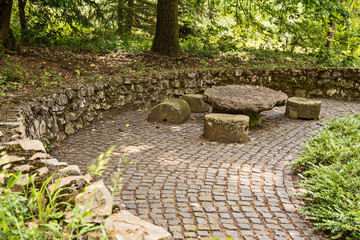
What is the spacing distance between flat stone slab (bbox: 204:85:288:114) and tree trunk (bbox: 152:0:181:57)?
3.06 m

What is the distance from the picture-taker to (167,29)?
9805 mm

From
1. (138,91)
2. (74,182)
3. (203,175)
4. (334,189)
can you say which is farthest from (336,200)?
(138,91)

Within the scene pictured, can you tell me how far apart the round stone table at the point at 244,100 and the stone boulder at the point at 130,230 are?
470 centimetres

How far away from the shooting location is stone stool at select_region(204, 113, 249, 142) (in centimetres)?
597

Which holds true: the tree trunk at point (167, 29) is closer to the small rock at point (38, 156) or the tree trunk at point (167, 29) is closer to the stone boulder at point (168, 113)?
the stone boulder at point (168, 113)

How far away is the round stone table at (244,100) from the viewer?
6.66 metres

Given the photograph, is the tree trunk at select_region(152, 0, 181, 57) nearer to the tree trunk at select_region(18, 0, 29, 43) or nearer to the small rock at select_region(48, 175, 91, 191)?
the tree trunk at select_region(18, 0, 29, 43)

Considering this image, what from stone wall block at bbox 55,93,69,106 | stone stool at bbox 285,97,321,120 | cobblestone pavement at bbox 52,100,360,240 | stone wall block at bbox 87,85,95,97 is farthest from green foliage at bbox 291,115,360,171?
stone wall block at bbox 87,85,95,97

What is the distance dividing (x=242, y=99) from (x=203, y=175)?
112 inches

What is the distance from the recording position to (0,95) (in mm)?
5355

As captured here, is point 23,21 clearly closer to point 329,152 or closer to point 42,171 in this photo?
→ point 42,171

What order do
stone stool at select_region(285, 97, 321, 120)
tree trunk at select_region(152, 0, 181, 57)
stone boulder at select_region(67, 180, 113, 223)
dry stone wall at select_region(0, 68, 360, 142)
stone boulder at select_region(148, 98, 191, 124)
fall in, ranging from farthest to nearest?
1. tree trunk at select_region(152, 0, 181, 57)
2. stone stool at select_region(285, 97, 321, 120)
3. stone boulder at select_region(148, 98, 191, 124)
4. dry stone wall at select_region(0, 68, 360, 142)
5. stone boulder at select_region(67, 180, 113, 223)

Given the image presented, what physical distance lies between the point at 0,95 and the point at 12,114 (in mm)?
1063

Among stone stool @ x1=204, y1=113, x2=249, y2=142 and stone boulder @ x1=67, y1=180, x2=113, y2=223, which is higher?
stone boulder @ x1=67, y1=180, x2=113, y2=223
